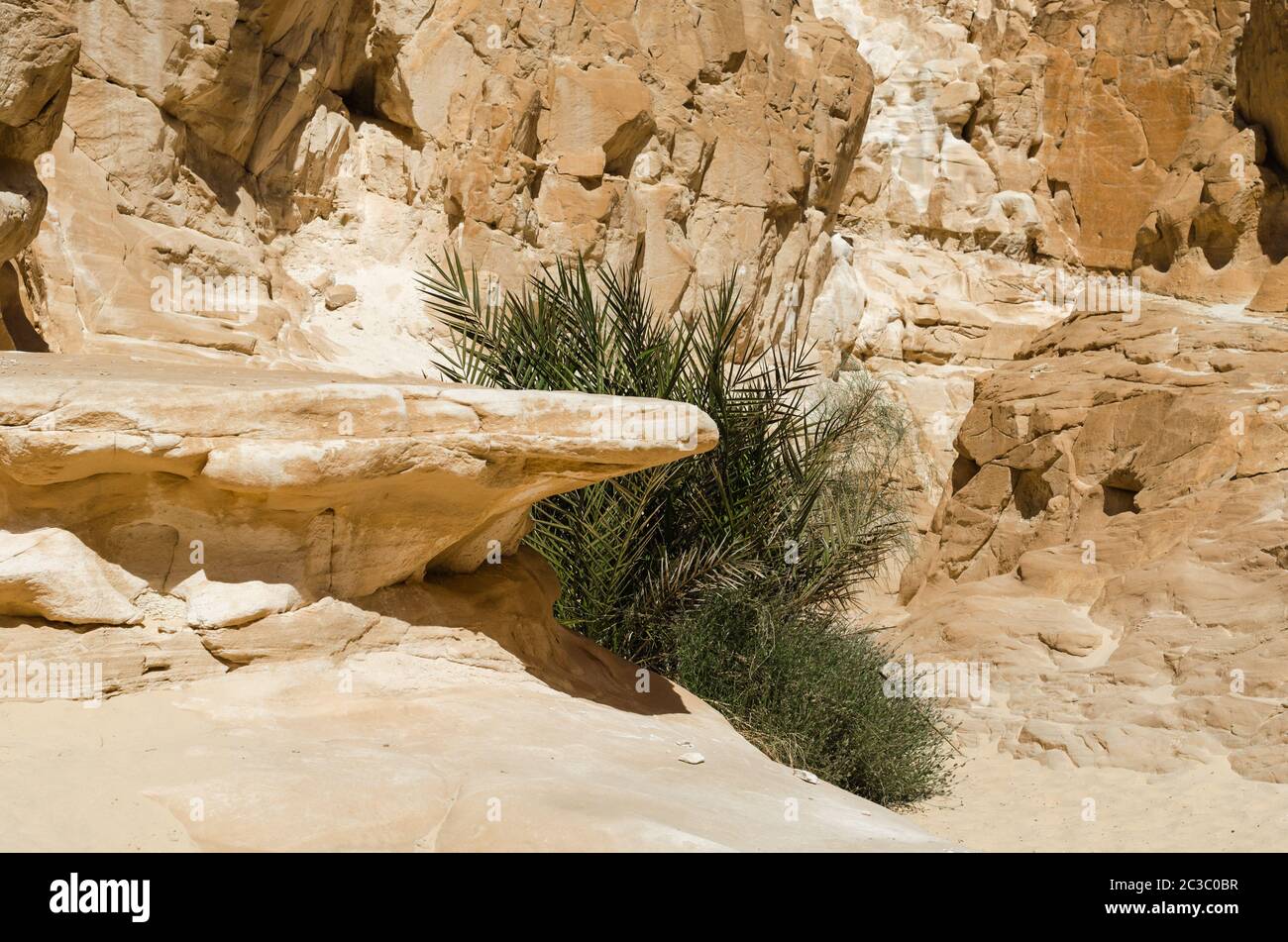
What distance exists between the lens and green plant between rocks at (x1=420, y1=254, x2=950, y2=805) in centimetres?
638

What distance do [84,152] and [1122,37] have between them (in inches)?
806

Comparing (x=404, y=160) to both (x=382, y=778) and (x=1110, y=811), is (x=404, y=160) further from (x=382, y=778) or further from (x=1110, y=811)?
(x=382, y=778)

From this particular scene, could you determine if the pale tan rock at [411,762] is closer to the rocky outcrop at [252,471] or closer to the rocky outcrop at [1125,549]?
the rocky outcrop at [252,471]

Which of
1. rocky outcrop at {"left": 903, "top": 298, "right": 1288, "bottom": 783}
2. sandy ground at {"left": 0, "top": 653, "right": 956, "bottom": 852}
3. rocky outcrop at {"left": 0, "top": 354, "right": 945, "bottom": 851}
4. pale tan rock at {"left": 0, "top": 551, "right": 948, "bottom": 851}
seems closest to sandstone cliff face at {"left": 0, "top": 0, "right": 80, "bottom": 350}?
rocky outcrop at {"left": 0, "top": 354, "right": 945, "bottom": 851}

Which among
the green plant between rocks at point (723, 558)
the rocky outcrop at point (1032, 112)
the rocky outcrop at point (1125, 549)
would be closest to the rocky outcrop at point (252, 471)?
the green plant between rocks at point (723, 558)

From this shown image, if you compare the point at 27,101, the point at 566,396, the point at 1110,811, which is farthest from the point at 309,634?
the point at 27,101

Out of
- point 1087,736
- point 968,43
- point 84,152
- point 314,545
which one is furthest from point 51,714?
point 968,43

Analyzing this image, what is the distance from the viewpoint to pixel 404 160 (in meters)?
16.4

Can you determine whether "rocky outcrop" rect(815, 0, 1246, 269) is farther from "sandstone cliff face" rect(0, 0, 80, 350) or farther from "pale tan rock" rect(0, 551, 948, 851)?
"pale tan rock" rect(0, 551, 948, 851)

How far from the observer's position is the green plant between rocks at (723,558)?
20.9 ft

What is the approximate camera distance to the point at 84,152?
1172 cm

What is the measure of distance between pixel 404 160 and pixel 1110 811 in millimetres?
12582

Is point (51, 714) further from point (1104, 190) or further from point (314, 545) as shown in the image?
point (1104, 190)

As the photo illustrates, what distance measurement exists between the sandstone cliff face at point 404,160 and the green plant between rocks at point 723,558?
13.0ft
